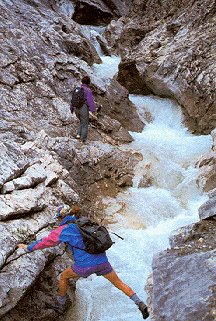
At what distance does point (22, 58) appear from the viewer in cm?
1589

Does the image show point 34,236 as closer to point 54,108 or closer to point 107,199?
point 107,199

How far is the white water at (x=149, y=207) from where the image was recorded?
764 centimetres

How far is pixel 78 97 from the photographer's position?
12562mm

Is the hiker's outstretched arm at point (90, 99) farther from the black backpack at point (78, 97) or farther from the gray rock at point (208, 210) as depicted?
the gray rock at point (208, 210)

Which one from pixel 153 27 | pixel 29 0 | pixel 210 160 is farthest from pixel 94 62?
pixel 210 160

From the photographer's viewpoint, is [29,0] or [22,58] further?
[29,0]

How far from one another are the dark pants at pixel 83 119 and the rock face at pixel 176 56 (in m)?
5.71

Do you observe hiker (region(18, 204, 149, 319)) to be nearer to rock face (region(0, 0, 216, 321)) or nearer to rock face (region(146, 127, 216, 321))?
rock face (region(0, 0, 216, 321))

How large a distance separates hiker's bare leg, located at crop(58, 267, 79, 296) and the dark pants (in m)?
7.14

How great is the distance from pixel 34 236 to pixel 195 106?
11.1m

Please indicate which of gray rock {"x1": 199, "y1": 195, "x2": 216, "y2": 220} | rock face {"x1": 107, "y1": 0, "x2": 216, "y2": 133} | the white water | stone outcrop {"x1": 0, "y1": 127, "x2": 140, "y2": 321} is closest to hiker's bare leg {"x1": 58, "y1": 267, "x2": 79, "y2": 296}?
stone outcrop {"x1": 0, "y1": 127, "x2": 140, "y2": 321}

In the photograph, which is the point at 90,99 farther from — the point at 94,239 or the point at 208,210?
the point at 94,239

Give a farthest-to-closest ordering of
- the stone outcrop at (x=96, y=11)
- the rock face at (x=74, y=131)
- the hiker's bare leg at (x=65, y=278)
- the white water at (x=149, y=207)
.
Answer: the stone outcrop at (x=96, y=11)
the white water at (x=149, y=207)
the hiker's bare leg at (x=65, y=278)
the rock face at (x=74, y=131)

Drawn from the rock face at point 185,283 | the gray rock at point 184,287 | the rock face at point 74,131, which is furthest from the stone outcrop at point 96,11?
the gray rock at point 184,287
